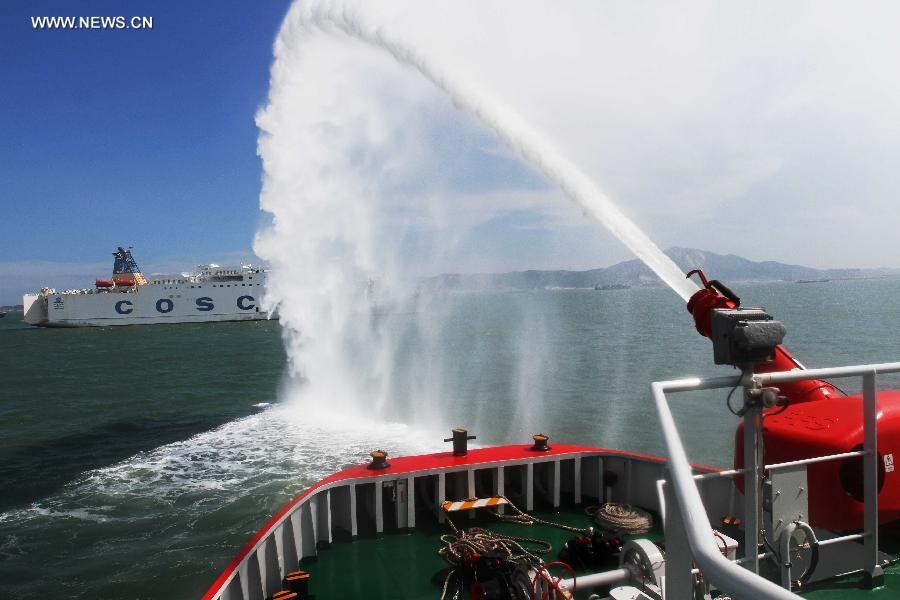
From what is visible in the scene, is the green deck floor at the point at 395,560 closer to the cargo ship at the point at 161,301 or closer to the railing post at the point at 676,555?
the railing post at the point at 676,555

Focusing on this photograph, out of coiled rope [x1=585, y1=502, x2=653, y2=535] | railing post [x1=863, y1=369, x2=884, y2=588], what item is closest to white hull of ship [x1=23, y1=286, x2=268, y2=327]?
coiled rope [x1=585, y1=502, x2=653, y2=535]

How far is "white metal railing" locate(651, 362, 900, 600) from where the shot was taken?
1.95m

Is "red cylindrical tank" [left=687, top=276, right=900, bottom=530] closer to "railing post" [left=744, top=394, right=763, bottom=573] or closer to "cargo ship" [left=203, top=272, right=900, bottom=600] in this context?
"cargo ship" [left=203, top=272, right=900, bottom=600]

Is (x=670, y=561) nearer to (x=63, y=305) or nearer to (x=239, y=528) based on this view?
(x=239, y=528)

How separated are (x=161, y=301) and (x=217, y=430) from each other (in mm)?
84822

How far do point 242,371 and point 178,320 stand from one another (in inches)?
2566

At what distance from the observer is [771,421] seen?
5.68 meters

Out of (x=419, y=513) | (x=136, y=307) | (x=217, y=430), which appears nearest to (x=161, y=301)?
(x=136, y=307)

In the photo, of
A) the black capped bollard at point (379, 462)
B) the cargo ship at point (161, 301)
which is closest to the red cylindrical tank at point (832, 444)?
the black capped bollard at point (379, 462)

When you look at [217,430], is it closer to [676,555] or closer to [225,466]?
[225,466]

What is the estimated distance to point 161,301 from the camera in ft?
333

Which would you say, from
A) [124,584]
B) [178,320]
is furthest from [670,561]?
[178,320]

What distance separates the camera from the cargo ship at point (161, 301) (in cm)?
10012

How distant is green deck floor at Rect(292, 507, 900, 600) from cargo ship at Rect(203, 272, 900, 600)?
3 centimetres
